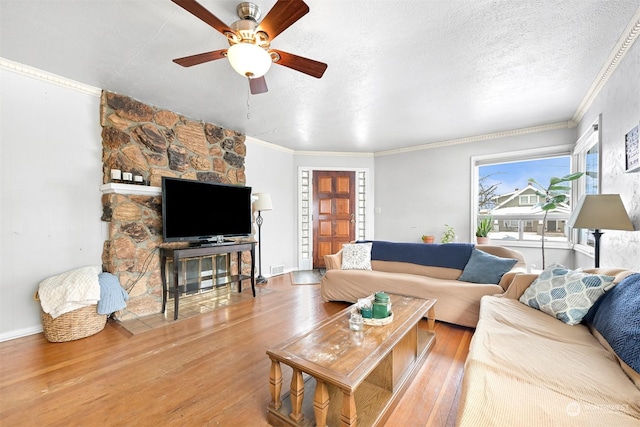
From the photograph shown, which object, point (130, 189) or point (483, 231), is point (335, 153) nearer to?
point (483, 231)

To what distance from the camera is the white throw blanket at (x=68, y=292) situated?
2309 mm

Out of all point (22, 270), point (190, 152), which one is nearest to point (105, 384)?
point (22, 270)

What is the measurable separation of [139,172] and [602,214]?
4.32 metres

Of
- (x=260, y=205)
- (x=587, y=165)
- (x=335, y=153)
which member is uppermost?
(x=335, y=153)

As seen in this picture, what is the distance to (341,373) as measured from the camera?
4.06 ft

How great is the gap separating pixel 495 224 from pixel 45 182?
590 centimetres

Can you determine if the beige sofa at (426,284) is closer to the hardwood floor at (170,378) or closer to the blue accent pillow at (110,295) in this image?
the hardwood floor at (170,378)

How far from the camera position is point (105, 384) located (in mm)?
1771

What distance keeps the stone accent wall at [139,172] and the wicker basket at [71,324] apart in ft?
1.17

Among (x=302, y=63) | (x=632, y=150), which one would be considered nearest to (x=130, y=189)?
(x=302, y=63)

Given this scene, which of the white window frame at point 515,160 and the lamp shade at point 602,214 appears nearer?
the lamp shade at point 602,214

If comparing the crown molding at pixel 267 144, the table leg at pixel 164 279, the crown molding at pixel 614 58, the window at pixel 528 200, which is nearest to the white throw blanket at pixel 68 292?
the table leg at pixel 164 279

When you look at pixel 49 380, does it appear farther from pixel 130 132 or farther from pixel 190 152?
pixel 190 152

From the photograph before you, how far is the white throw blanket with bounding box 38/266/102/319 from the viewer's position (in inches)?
90.9
